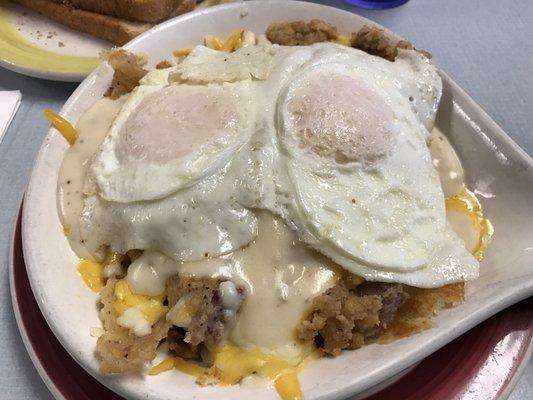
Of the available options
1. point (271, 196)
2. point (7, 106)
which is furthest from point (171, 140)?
point (7, 106)

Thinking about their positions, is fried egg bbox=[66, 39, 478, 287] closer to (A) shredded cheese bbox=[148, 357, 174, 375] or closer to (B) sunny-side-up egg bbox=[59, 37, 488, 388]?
(B) sunny-side-up egg bbox=[59, 37, 488, 388]

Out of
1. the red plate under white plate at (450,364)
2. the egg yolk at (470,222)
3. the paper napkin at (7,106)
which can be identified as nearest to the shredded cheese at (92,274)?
the red plate under white plate at (450,364)

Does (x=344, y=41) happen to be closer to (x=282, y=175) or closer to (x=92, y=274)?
(x=282, y=175)

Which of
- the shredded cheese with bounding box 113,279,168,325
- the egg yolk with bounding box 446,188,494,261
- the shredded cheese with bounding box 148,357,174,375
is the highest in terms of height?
the egg yolk with bounding box 446,188,494,261

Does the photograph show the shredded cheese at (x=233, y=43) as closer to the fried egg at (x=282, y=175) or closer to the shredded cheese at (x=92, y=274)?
the fried egg at (x=282, y=175)

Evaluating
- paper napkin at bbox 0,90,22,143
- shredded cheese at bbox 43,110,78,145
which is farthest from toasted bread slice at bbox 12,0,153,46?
shredded cheese at bbox 43,110,78,145

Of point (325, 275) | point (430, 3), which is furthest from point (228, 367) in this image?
point (430, 3)
